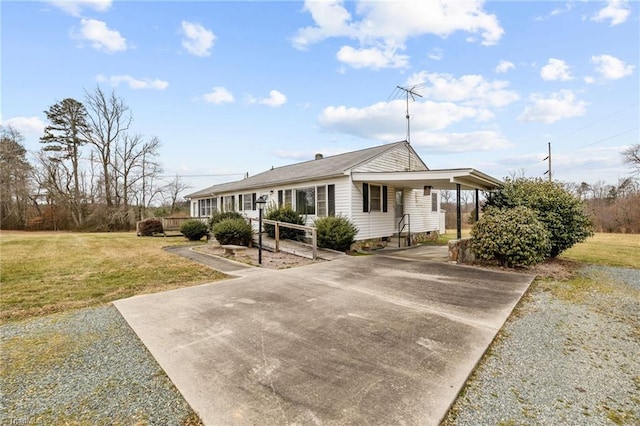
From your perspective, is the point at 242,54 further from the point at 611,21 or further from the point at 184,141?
the point at 611,21

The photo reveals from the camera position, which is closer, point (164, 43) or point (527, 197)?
point (527, 197)

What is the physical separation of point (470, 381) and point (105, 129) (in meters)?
34.8

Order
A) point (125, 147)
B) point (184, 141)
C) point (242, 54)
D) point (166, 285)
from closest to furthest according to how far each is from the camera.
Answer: point (166, 285) → point (242, 54) → point (184, 141) → point (125, 147)

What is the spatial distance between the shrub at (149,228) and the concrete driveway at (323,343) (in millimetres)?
14962

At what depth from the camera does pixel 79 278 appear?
23.0ft

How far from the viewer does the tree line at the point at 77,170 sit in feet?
87.2

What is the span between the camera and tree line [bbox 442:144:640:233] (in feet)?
72.8

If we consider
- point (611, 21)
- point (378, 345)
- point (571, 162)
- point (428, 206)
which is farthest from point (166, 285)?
point (571, 162)

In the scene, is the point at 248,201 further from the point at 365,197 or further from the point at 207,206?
the point at 365,197

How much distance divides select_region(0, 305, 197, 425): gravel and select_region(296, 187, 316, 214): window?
8959mm

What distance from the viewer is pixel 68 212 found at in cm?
2783

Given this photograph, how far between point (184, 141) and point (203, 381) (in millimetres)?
22899

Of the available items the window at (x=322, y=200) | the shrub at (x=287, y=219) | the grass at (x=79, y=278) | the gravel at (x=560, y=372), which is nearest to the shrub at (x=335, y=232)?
the window at (x=322, y=200)

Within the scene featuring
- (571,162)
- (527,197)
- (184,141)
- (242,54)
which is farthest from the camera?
(571,162)
